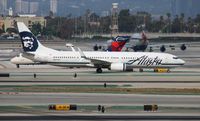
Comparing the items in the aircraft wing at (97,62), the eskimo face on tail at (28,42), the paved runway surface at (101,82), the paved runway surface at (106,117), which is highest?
the eskimo face on tail at (28,42)

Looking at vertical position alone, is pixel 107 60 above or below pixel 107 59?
below

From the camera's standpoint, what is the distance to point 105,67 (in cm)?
8512

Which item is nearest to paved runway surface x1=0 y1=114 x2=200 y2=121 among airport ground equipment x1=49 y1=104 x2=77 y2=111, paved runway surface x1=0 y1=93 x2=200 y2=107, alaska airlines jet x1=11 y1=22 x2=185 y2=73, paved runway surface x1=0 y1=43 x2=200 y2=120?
paved runway surface x1=0 y1=43 x2=200 y2=120

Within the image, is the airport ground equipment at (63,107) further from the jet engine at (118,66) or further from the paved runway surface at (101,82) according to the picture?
the jet engine at (118,66)

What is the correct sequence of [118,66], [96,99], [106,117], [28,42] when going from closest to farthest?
[106,117]
[96,99]
[118,66]
[28,42]

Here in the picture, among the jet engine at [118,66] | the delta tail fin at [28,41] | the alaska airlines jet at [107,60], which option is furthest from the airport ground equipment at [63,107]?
the delta tail fin at [28,41]

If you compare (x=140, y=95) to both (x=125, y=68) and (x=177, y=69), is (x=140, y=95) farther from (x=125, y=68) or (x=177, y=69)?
(x=177, y=69)

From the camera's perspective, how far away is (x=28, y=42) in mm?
87438

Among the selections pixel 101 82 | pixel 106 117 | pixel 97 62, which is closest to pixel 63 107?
pixel 106 117

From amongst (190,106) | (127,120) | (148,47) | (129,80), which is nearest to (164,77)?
(129,80)

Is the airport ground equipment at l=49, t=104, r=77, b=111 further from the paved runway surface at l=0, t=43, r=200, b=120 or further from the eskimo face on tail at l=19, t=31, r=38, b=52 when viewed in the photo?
the eskimo face on tail at l=19, t=31, r=38, b=52

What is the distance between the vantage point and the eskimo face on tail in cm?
8719

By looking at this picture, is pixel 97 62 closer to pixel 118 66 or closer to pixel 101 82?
pixel 118 66

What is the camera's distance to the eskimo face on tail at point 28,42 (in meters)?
87.2
